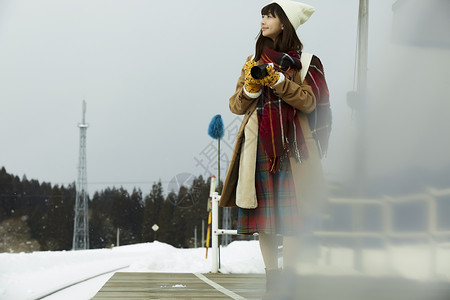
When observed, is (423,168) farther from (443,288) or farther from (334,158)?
(443,288)

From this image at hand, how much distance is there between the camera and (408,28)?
119 cm

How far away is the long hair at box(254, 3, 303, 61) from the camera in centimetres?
166

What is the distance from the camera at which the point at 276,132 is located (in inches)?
61.7

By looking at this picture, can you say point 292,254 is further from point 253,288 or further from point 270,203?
point 253,288

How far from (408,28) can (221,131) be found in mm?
2943

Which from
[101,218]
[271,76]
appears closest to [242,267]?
[271,76]

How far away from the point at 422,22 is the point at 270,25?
550mm

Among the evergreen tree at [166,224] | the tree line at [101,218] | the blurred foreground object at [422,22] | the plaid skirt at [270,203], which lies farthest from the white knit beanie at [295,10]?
the evergreen tree at [166,224]

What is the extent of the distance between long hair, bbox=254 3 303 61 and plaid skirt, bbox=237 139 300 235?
28 cm

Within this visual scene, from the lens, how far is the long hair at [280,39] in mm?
1659

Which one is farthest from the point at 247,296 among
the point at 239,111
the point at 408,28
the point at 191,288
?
the point at 408,28

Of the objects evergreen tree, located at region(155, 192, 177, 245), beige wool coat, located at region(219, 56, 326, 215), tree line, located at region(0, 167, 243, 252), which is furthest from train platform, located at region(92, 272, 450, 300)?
evergreen tree, located at region(155, 192, 177, 245)

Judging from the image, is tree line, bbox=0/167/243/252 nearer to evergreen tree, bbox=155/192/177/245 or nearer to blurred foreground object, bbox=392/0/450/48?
evergreen tree, bbox=155/192/177/245

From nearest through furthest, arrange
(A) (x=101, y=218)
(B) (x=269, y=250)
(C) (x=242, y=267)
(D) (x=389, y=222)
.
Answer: (D) (x=389, y=222), (B) (x=269, y=250), (C) (x=242, y=267), (A) (x=101, y=218)
